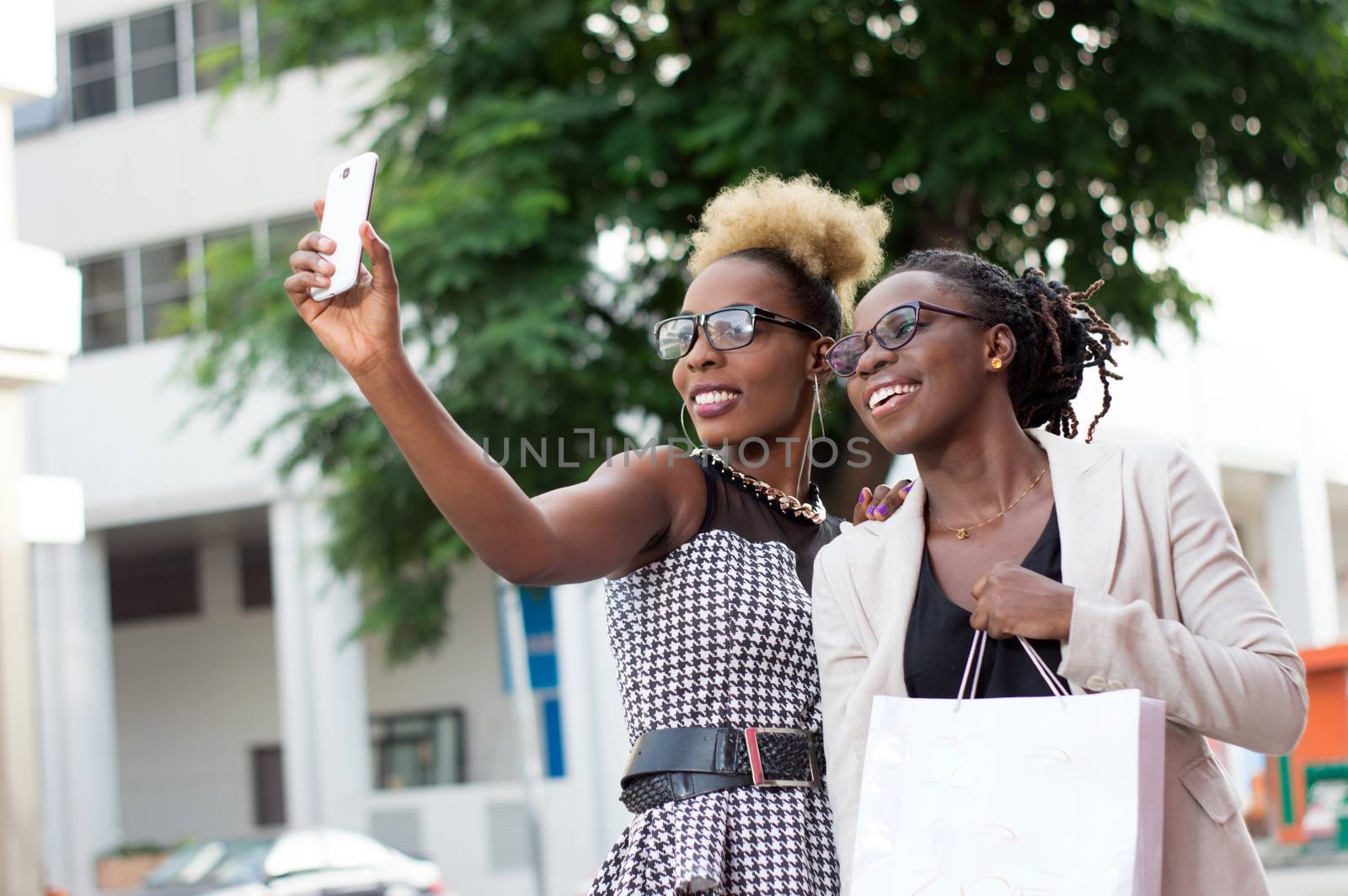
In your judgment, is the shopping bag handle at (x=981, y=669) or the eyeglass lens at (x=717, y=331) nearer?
the shopping bag handle at (x=981, y=669)

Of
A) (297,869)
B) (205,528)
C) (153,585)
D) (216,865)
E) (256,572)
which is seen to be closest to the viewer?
(297,869)

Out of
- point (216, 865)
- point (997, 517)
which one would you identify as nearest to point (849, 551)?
point (997, 517)

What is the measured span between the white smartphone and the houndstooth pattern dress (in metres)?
0.83

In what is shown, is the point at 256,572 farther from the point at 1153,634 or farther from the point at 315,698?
the point at 1153,634

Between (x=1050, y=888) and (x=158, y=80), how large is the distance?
75.0 ft

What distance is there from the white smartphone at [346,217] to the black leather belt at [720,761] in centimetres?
99

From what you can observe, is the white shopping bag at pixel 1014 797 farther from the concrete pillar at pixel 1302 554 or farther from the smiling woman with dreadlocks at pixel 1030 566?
the concrete pillar at pixel 1302 554

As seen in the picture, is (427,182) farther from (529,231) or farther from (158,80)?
(158,80)

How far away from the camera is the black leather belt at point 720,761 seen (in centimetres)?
288

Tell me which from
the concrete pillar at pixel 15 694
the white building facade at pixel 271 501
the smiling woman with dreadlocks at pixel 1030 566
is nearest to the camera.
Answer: the smiling woman with dreadlocks at pixel 1030 566

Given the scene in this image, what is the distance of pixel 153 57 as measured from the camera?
Result: 22984 millimetres

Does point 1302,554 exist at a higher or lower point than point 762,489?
higher

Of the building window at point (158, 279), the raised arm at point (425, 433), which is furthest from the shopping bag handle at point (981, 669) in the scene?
the building window at point (158, 279)

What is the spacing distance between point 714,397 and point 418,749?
2220 centimetres
